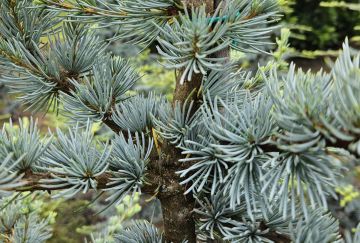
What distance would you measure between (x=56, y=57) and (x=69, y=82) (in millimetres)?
45

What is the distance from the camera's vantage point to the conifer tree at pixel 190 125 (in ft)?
1.56

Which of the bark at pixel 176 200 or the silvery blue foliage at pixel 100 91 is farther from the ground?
the silvery blue foliage at pixel 100 91

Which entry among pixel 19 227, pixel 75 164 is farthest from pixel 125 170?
pixel 19 227

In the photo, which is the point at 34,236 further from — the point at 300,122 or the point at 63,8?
the point at 300,122

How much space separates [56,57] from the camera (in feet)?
2.41

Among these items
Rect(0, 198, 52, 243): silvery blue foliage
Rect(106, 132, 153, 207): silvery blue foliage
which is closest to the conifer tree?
Rect(106, 132, 153, 207): silvery blue foliage

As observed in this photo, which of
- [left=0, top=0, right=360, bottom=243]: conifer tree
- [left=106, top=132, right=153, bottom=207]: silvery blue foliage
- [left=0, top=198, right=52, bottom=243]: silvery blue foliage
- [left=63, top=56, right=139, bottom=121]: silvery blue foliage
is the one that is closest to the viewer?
[left=0, top=0, right=360, bottom=243]: conifer tree

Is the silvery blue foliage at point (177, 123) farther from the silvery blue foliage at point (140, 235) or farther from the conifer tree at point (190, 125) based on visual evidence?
the silvery blue foliage at point (140, 235)

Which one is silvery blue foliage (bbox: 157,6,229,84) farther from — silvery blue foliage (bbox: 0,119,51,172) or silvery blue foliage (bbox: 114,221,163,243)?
silvery blue foliage (bbox: 114,221,163,243)

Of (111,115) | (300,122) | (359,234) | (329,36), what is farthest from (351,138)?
(329,36)

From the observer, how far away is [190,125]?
2.10 ft

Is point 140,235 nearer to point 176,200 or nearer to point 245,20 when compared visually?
point 176,200

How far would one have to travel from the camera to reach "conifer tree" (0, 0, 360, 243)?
1.56 feet

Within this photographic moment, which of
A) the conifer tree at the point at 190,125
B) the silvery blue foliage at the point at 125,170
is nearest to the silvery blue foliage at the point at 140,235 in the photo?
the conifer tree at the point at 190,125
